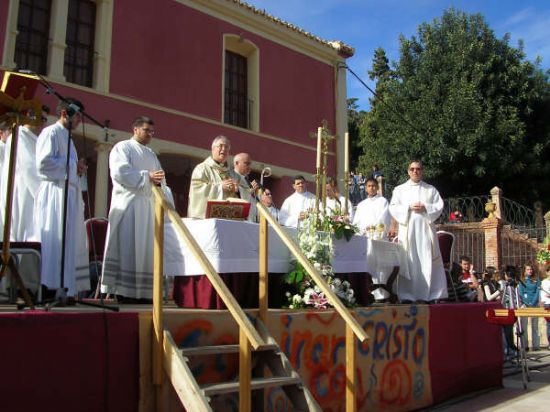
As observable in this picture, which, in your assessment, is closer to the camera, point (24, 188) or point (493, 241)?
point (24, 188)

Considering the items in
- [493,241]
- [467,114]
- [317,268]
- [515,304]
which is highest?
[467,114]

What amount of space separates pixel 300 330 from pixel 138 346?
5.29 feet

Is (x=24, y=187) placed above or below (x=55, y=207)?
above

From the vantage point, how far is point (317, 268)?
598 cm

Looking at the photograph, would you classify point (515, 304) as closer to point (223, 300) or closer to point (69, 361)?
point (223, 300)

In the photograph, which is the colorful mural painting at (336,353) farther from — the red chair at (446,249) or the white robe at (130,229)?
the red chair at (446,249)

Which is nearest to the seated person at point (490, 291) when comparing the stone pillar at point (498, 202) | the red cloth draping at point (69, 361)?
the stone pillar at point (498, 202)

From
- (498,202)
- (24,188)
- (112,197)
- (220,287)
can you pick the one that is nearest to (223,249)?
(220,287)

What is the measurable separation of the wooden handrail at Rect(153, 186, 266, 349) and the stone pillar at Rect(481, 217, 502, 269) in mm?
16214

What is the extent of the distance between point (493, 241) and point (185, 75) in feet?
35.3

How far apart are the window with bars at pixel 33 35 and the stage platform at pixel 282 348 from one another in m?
8.99

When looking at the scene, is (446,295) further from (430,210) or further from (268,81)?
(268,81)

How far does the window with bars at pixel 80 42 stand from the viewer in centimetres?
1330

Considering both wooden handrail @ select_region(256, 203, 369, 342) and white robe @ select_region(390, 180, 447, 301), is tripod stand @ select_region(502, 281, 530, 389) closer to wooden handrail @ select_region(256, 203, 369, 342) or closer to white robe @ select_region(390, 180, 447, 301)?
white robe @ select_region(390, 180, 447, 301)
